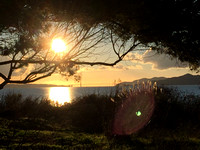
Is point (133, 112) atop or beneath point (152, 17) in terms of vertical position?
beneath

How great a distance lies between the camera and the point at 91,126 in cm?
1094

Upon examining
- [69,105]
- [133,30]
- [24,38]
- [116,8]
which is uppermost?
[116,8]

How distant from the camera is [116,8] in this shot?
216 inches

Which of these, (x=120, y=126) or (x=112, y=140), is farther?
(x=120, y=126)

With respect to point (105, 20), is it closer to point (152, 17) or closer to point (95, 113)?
point (152, 17)

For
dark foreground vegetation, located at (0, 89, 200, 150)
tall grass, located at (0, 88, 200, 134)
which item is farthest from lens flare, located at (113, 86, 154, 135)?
tall grass, located at (0, 88, 200, 134)

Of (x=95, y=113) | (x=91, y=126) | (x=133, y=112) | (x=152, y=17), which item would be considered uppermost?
(x=152, y=17)

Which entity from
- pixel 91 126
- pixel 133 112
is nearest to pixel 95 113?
pixel 91 126

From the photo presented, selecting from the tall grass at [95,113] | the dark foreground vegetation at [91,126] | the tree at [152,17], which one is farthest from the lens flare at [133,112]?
the tree at [152,17]

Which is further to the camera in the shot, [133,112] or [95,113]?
[95,113]

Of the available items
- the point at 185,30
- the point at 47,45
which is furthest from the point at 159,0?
the point at 47,45

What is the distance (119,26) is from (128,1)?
1.72 metres

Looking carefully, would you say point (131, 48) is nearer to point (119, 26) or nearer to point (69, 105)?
point (119, 26)

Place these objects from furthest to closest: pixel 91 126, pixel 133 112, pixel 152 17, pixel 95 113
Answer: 1. pixel 95 113
2. pixel 91 126
3. pixel 133 112
4. pixel 152 17
